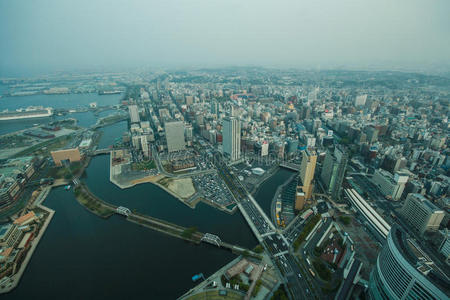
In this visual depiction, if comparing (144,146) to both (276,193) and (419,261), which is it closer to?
(276,193)

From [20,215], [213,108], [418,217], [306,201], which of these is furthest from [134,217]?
[213,108]

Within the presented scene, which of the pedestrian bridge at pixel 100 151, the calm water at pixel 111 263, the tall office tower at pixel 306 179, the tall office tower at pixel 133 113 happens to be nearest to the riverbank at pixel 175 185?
the calm water at pixel 111 263

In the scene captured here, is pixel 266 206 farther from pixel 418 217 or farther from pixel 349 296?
pixel 418 217

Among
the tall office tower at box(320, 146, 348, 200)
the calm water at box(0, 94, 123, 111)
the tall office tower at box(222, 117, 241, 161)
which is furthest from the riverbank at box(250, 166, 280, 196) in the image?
the calm water at box(0, 94, 123, 111)

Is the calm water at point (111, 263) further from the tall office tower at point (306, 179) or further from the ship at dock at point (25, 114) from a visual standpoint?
the ship at dock at point (25, 114)

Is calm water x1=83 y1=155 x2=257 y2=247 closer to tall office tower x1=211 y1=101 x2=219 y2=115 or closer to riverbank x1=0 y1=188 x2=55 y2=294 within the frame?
riverbank x1=0 y1=188 x2=55 y2=294
